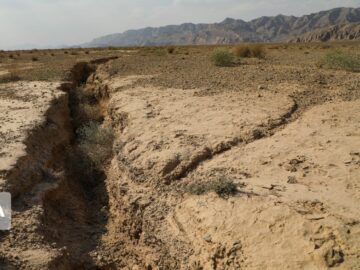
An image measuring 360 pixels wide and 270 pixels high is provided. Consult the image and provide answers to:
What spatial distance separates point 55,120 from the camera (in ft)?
31.7

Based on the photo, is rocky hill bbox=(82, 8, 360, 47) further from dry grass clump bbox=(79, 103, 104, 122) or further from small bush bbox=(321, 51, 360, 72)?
dry grass clump bbox=(79, 103, 104, 122)

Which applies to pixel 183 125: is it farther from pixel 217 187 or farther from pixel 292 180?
pixel 292 180

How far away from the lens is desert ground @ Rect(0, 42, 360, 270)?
14.9 ft

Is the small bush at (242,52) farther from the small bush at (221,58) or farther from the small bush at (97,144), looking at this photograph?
the small bush at (97,144)

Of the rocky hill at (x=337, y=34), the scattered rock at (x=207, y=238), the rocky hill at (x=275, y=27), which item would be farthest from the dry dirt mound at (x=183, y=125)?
the rocky hill at (x=275, y=27)

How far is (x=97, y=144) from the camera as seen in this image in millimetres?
8789

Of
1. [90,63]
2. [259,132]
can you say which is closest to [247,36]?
[90,63]

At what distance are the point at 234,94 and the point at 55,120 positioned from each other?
13.9 ft

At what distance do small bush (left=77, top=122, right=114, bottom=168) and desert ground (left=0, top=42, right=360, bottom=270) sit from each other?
3 centimetres

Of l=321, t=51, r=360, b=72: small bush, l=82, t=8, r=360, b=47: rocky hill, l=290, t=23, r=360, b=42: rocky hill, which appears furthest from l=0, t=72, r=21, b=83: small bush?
l=82, t=8, r=360, b=47: rocky hill

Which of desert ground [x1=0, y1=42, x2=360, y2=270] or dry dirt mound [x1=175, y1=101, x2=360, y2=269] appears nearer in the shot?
dry dirt mound [x1=175, y1=101, x2=360, y2=269]

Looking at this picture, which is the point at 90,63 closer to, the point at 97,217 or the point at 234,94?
the point at 234,94

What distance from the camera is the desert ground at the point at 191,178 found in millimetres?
4547

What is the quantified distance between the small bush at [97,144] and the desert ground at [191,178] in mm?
31
